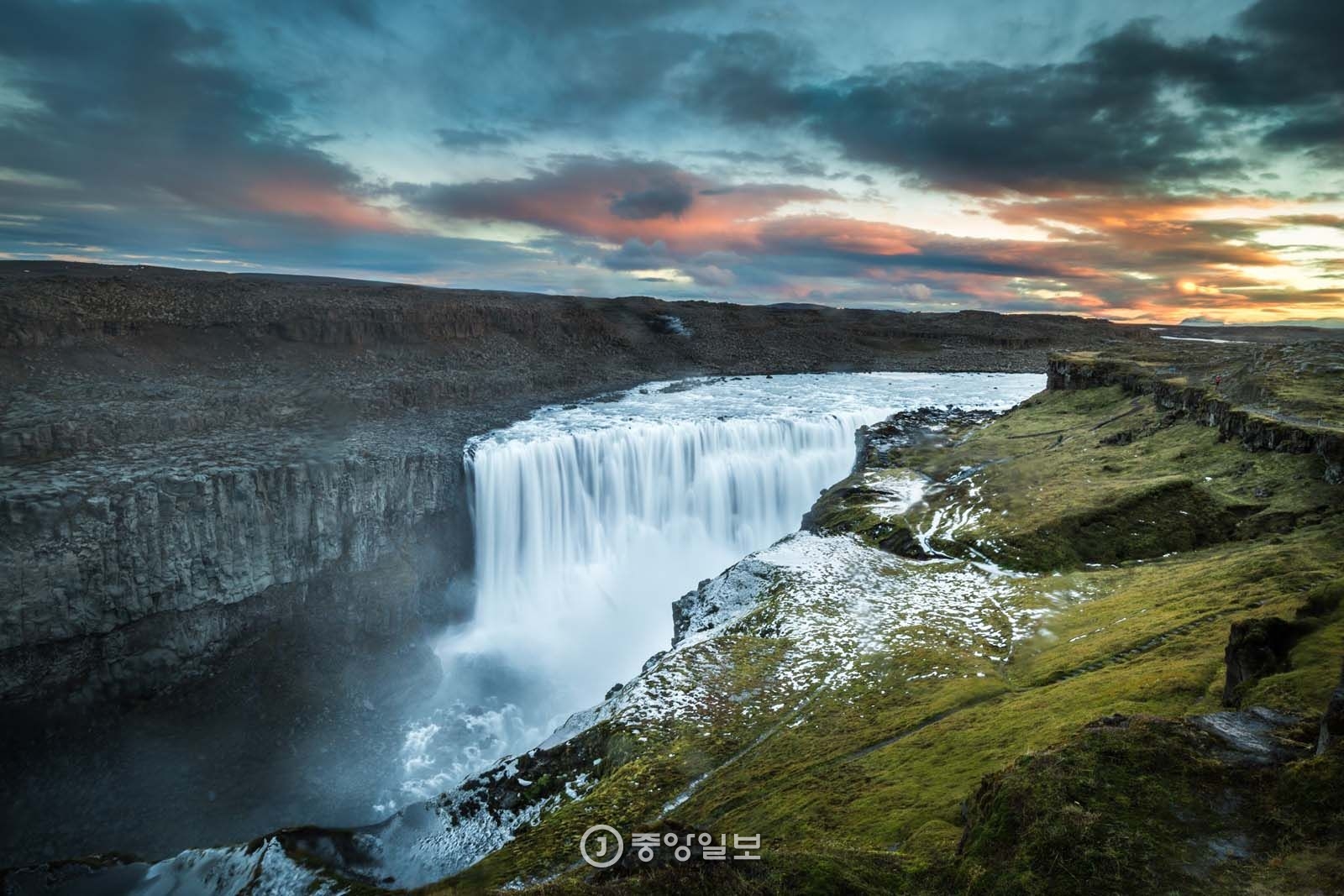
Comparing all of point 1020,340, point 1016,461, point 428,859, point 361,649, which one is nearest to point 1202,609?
point 428,859

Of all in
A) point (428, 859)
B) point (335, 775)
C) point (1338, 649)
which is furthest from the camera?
point (335, 775)

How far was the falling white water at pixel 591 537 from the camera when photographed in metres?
31.7

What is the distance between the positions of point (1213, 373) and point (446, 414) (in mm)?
59908

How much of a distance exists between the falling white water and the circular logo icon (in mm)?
15369

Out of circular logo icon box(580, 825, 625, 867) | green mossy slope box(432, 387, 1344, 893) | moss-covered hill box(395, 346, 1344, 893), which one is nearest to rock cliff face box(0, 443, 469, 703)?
moss-covered hill box(395, 346, 1344, 893)

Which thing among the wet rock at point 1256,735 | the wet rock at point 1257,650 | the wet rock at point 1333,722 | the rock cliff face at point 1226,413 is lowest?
the wet rock at point 1257,650

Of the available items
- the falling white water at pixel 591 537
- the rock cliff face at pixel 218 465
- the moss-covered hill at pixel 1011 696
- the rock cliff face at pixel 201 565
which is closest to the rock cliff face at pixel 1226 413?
the moss-covered hill at pixel 1011 696

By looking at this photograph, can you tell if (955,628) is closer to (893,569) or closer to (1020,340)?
(893,569)

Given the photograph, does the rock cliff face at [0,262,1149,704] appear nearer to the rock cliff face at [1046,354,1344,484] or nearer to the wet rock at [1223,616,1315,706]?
the wet rock at [1223,616,1315,706]

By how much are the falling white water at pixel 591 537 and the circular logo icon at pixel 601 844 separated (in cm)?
1537

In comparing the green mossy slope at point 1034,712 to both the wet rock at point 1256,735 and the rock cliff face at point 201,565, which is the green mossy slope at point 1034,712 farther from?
the rock cliff face at point 201,565

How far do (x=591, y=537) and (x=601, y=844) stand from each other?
3179 cm

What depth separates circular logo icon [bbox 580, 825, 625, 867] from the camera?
1125 centimetres

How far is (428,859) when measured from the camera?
52.6 ft
